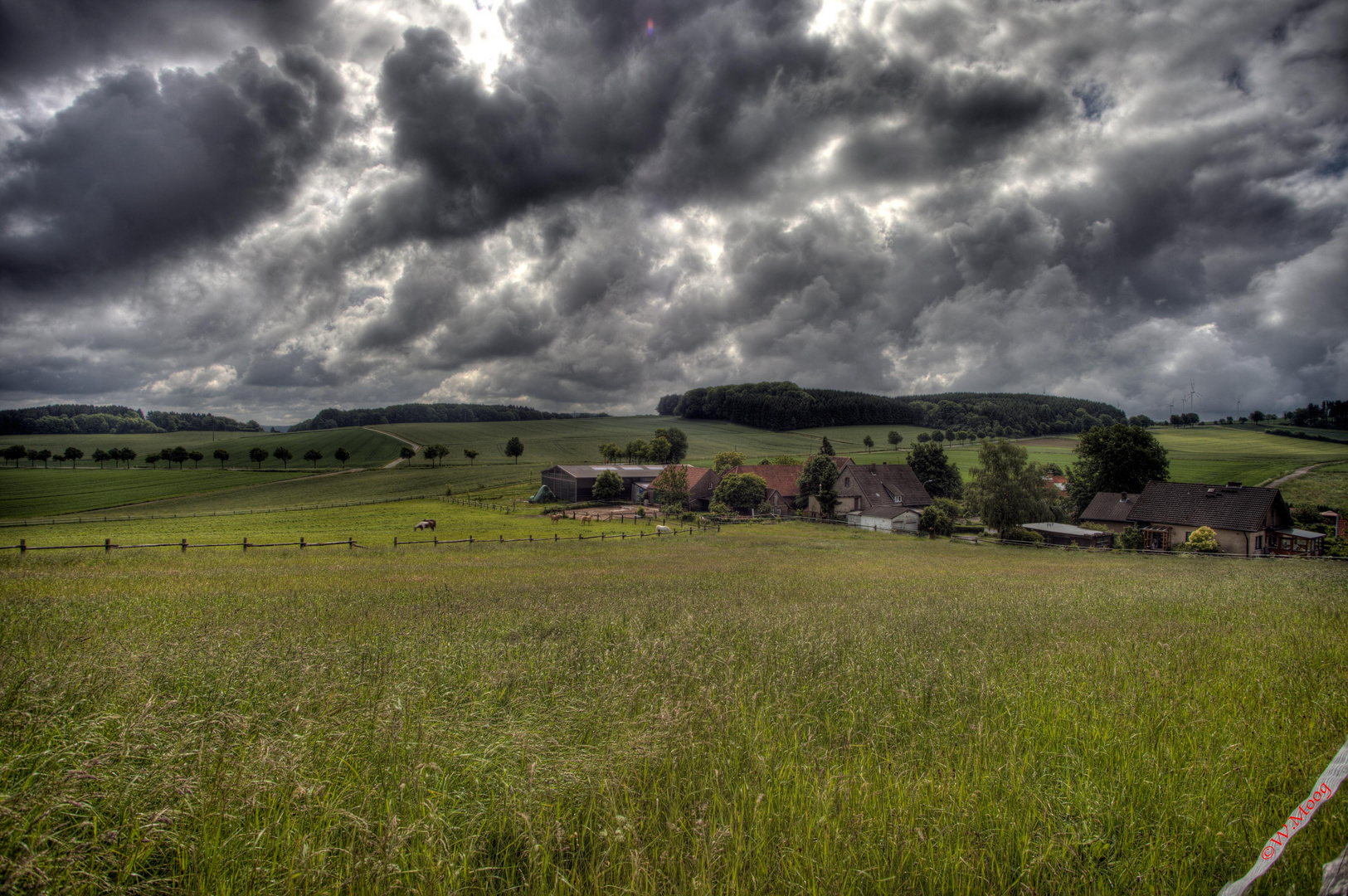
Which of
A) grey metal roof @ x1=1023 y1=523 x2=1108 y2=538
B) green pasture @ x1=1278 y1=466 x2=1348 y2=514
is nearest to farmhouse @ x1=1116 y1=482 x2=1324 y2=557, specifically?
grey metal roof @ x1=1023 y1=523 x2=1108 y2=538

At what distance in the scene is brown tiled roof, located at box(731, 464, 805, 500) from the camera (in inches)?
2778

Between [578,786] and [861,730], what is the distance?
2.62m

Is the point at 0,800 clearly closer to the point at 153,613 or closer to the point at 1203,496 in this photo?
the point at 153,613

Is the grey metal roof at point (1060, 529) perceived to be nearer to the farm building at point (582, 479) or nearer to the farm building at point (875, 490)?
the farm building at point (875, 490)

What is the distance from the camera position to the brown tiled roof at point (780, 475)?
Result: 70.6m

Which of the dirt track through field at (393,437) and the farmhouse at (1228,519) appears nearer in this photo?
the farmhouse at (1228,519)

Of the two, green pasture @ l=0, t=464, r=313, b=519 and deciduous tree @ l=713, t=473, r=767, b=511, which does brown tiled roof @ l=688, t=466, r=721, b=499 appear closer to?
deciduous tree @ l=713, t=473, r=767, b=511

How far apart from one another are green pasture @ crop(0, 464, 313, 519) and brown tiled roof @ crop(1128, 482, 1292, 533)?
104 meters

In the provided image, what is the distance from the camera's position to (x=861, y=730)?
15.5 ft

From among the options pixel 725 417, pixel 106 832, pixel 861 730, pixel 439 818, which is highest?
pixel 725 417

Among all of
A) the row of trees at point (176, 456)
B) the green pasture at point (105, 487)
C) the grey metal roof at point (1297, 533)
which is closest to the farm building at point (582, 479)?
the green pasture at point (105, 487)

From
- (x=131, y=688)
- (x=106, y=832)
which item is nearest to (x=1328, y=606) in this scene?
(x=106, y=832)

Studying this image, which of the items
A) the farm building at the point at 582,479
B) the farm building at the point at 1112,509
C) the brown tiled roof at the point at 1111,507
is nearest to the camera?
the farm building at the point at 1112,509

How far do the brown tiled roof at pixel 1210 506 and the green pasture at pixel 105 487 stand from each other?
340 ft
